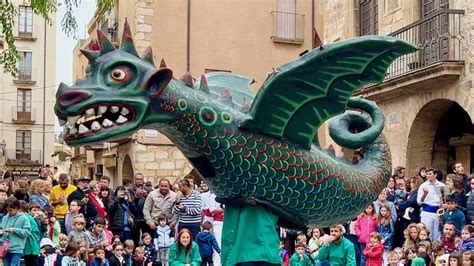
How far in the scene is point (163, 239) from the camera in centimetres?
1159

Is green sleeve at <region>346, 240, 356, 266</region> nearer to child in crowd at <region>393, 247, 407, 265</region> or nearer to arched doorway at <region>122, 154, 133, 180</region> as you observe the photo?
child in crowd at <region>393, 247, 407, 265</region>

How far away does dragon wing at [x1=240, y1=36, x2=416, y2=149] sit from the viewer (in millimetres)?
4238

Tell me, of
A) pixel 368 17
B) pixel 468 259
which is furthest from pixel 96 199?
pixel 368 17

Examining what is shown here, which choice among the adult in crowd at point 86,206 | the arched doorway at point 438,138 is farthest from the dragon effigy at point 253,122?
the arched doorway at point 438,138

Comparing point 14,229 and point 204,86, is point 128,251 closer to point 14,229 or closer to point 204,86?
point 14,229

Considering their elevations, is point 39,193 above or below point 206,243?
above

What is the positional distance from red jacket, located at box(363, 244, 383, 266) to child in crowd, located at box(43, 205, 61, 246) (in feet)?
13.7

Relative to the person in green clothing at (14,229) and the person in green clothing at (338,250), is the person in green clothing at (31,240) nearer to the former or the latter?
the person in green clothing at (14,229)

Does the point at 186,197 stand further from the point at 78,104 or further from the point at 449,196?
the point at 78,104

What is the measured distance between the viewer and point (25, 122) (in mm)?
43000

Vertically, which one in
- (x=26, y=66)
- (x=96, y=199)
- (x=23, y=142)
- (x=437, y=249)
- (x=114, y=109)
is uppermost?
(x=26, y=66)

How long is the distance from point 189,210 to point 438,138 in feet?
20.2

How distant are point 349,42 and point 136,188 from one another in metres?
9.33

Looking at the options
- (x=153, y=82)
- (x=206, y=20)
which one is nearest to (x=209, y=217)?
(x=153, y=82)
